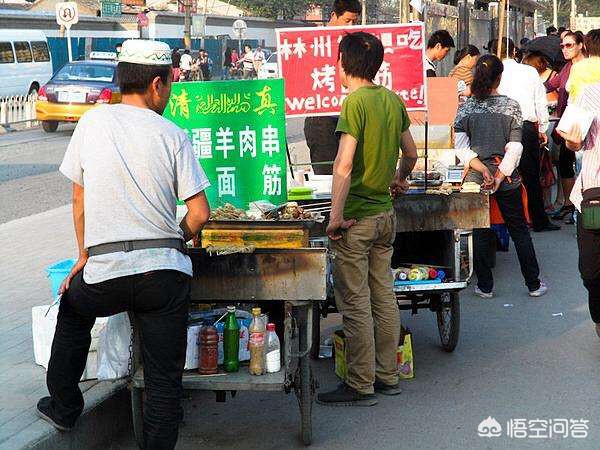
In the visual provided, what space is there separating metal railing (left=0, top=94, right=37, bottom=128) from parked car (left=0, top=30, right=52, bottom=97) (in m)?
5.13

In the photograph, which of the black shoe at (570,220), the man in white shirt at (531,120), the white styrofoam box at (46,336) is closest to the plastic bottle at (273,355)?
the white styrofoam box at (46,336)

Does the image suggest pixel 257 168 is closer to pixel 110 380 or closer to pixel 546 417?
pixel 110 380

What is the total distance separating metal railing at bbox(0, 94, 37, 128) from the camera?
28.1 meters

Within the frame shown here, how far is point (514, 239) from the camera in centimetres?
881

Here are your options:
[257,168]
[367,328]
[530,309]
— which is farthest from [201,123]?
[530,309]

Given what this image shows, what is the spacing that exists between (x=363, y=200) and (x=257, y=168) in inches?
30.3

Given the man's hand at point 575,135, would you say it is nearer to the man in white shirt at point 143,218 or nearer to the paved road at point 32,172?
the man in white shirt at point 143,218

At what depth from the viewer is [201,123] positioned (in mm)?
6578

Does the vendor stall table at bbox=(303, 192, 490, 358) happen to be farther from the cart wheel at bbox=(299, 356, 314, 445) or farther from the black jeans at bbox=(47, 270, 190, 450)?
the black jeans at bbox=(47, 270, 190, 450)

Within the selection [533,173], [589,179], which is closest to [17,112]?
[533,173]

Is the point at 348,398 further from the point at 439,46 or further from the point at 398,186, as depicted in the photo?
the point at 439,46

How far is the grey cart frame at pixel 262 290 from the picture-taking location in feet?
17.5

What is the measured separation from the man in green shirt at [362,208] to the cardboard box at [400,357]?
286 mm

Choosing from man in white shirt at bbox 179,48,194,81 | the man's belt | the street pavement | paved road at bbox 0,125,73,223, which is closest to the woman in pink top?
the street pavement
